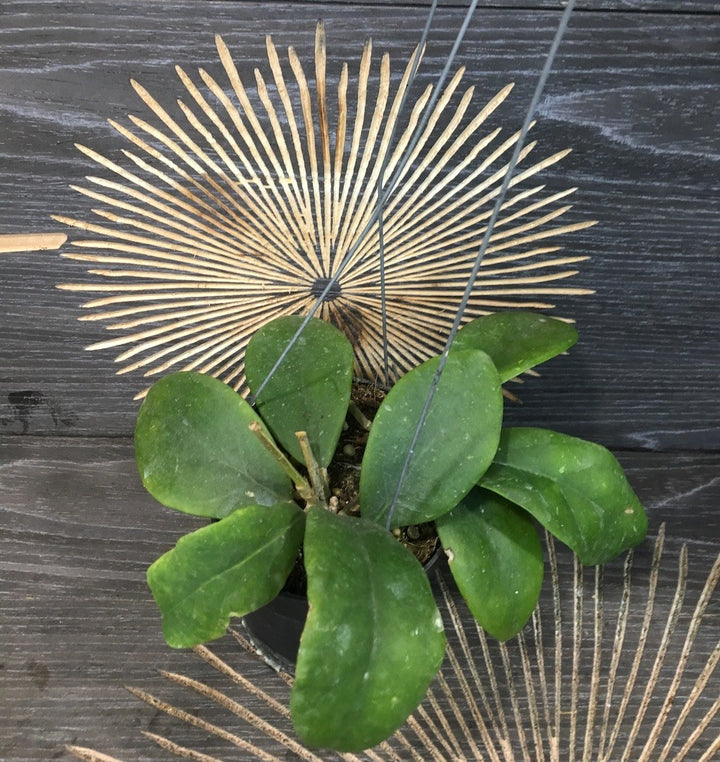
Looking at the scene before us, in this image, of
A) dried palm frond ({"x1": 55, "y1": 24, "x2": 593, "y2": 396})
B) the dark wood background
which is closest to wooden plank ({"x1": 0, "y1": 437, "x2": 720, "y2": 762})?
the dark wood background

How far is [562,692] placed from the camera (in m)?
0.67

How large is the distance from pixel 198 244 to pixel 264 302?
0.08 meters

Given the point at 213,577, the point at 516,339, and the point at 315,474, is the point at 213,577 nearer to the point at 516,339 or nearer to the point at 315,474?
the point at 315,474

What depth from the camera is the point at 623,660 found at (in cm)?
69

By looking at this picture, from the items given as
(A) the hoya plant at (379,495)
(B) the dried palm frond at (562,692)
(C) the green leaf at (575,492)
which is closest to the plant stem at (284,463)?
(A) the hoya plant at (379,495)

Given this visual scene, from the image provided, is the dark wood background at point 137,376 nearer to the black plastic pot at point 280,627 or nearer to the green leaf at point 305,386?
the black plastic pot at point 280,627

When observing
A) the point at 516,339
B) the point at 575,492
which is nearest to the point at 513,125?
the point at 516,339

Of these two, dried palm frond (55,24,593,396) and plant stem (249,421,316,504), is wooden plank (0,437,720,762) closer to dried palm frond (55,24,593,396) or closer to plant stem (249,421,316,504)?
dried palm frond (55,24,593,396)

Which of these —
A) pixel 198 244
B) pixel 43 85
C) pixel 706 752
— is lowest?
pixel 706 752

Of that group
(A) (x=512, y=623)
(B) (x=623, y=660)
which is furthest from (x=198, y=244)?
(B) (x=623, y=660)

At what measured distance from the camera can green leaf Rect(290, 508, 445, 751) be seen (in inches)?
14.7

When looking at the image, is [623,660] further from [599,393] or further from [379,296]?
[379,296]

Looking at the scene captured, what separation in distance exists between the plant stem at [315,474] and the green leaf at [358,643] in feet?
0.24

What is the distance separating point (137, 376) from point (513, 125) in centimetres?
44
